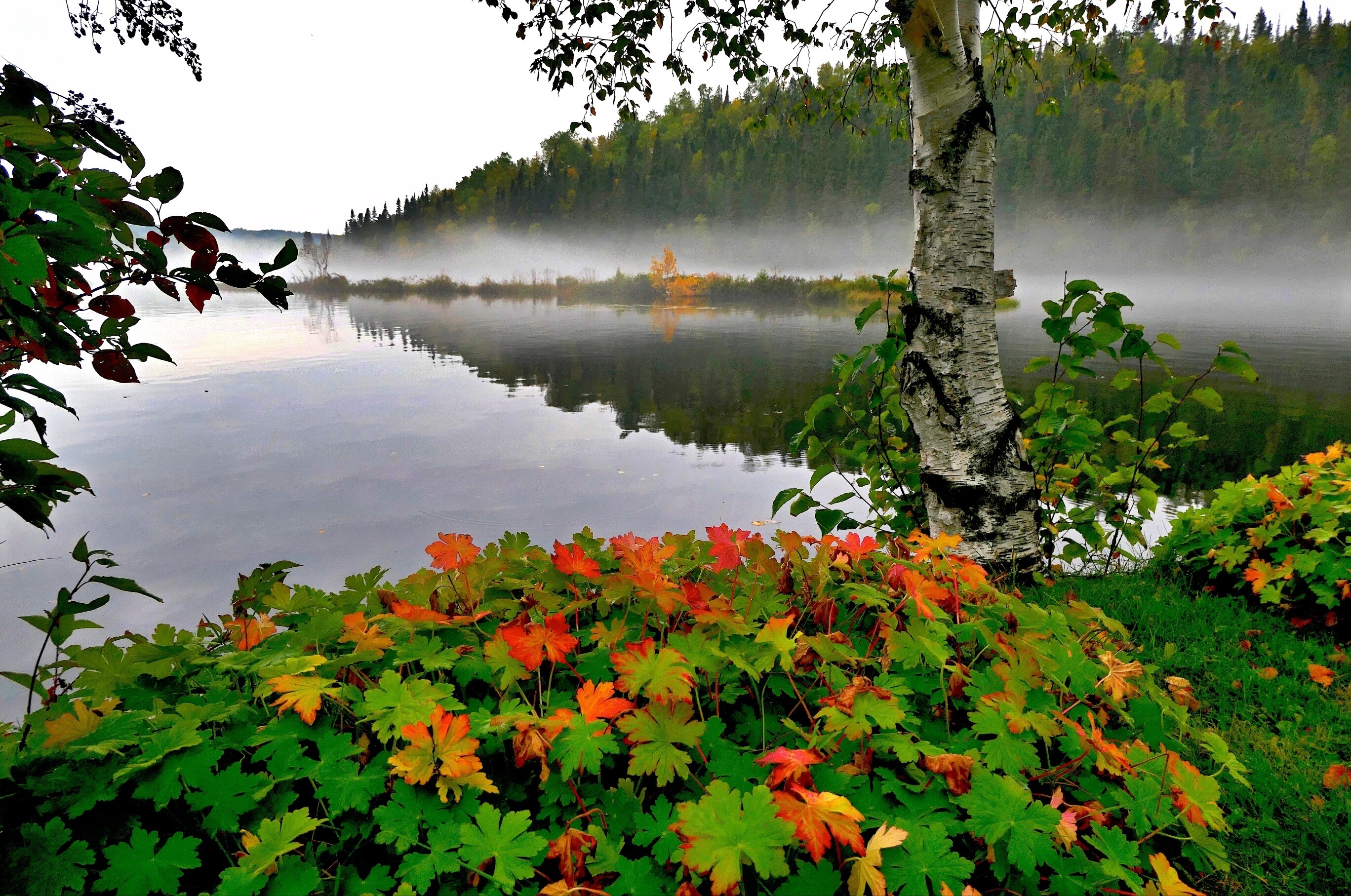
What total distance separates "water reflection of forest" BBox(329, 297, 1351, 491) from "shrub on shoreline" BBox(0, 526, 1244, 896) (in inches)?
185

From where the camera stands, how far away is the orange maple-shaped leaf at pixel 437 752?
3.07 ft

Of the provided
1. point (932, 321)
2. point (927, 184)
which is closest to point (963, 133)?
point (927, 184)

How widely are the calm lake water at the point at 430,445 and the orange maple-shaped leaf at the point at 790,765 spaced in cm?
210

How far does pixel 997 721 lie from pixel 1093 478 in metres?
2.91

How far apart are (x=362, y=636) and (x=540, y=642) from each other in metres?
0.34

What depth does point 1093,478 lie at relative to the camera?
3441mm

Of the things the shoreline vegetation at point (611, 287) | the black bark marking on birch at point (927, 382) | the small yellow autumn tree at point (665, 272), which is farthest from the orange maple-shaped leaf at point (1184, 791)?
the small yellow autumn tree at point (665, 272)

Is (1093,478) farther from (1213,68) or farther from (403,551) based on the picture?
(1213,68)

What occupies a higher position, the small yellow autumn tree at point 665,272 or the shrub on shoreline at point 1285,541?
the small yellow autumn tree at point 665,272

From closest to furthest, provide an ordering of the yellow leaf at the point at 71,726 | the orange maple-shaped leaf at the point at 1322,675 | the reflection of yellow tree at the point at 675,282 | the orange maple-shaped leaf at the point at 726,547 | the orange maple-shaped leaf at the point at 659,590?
the yellow leaf at the point at 71,726, the orange maple-shaped leaf at the point at 659,590, the orange maple-shaped leaf at the point at 726,547, the orange maple-shaped leaf at the point at 1322,675, the reflection of yellow tree at the point at 675,282

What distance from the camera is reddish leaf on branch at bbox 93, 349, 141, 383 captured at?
1.36 meters

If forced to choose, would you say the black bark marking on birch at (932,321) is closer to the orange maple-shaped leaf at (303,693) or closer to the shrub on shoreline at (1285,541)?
the shrub on shoreline at (1285,541)

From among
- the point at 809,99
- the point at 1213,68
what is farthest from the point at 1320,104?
the point at 809,99

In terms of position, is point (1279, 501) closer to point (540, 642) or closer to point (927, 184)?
point (927, 184)
